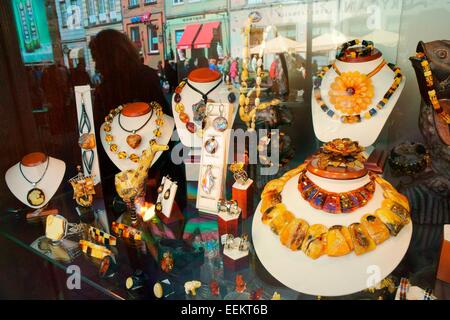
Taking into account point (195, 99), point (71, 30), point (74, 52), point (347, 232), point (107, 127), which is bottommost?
point (347, 232)

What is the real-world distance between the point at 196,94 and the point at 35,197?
80 cm

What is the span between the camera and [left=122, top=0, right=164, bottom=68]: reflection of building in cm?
166

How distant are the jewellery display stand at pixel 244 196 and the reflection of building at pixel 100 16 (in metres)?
1.00

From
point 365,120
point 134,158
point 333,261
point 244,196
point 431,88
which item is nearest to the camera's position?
point 333,261

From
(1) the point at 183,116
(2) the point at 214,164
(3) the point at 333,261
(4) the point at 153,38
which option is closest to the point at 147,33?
(4) the point at 153,38

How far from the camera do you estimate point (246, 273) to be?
1.05 meters

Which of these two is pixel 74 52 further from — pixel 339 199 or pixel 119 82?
pixel 339 199

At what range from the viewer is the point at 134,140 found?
148 cm

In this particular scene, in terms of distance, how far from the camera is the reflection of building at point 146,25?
65.5 inches

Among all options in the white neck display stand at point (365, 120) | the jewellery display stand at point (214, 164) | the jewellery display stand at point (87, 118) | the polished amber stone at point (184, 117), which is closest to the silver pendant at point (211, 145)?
the jewellery display stand at point (214, 164)

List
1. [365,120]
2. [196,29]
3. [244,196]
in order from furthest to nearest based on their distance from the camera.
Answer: [196,29] < [365,120] < [244,196]

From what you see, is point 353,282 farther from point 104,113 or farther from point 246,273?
point 104,113

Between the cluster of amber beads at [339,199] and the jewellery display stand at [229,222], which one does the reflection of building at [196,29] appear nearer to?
the jewellery display stand at [229,222]
